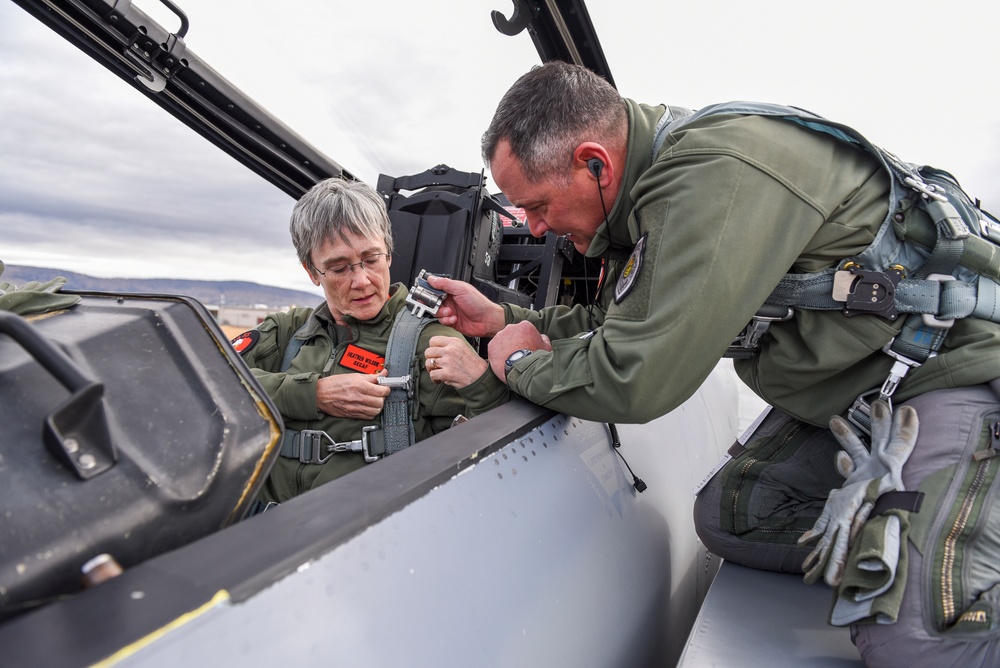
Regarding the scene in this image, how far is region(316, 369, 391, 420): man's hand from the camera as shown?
4.19 ft

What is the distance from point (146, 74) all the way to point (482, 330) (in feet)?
4.00

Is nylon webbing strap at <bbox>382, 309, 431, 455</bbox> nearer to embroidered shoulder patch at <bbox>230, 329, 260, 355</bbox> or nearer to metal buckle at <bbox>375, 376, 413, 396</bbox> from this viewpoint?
metal buckle at <bbox>375, 376, 413, 396</bbox>

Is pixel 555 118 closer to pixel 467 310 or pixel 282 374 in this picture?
pixel 467 310

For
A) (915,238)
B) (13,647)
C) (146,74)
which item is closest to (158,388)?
(13,647)

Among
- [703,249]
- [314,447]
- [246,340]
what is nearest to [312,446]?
[314,447]

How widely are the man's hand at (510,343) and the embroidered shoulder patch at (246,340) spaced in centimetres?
68

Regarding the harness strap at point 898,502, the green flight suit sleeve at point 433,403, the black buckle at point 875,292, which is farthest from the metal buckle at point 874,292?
the green flight suit sleeve at point 433,403

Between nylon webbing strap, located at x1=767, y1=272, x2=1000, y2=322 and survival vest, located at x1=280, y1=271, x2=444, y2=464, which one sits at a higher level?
nylon webbing strap, located at x1=767, y1=272, x2=1000, y2=322

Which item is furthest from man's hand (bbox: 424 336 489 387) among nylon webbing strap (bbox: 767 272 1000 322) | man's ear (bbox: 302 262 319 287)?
nylon webbing strap (bbox: 767 272 1000 322)

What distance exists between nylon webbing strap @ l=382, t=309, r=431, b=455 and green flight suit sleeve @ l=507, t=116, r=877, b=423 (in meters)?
0.45

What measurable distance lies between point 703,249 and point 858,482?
47 cm

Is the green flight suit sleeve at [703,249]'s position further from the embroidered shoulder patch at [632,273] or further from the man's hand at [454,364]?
the man's hand at [454,364]

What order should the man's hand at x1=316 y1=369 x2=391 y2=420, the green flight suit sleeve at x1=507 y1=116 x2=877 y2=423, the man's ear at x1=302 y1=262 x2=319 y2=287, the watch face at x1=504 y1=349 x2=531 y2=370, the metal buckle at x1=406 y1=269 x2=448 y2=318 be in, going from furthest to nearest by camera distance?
the man's ear at x1=302 y1=262 x2=319 y2=287 < the metal buckle at x1=406 y1=269 x2=448 y2=318 < the man's hand at x1=316 y1=369 x2=391 y2=420 < the watch face at x1=504 y1=349 x2=531 y2=370 < the green flight suit sleeve at x1=507 y1=116 x2=877 y2=423

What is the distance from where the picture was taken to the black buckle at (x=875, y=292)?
933 mm
